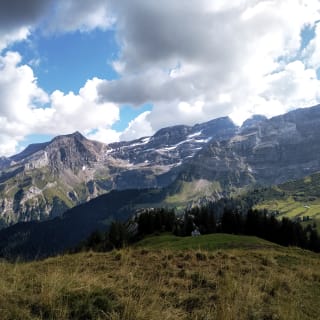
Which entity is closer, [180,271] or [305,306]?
[305,306]

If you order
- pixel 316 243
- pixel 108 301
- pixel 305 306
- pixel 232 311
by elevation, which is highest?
pixel 108 301

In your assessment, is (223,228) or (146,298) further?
(223,228)

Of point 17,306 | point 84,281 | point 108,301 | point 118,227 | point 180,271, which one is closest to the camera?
point 17,306

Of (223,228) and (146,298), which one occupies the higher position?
(146,298)

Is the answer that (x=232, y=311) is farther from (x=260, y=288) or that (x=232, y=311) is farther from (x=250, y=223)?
(x=250, y=223)

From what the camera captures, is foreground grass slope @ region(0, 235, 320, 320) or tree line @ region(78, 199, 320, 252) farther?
tree line @ region(78, 199, 320, 252)

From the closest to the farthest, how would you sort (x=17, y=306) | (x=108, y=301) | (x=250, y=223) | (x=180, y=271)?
(x=17, y=306) → (x=108, y=301) → (x=180, y=271) → (x=250, y=223)

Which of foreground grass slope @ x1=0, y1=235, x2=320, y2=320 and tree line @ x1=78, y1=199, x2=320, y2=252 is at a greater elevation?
foreground grass slope @ x1=0, y1=235, x2=320, y2=320

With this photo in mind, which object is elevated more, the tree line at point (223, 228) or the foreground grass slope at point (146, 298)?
the foreground grass slope at point (146, 298)

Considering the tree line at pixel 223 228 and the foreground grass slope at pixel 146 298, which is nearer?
the foreground grass slope at pixel 146 298

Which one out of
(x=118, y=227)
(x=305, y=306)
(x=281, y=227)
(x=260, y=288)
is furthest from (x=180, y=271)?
(x=281, y=227)

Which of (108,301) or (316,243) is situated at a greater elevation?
(108,301)

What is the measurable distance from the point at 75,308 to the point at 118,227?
86.6 meters

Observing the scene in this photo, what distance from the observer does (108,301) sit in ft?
24.1
